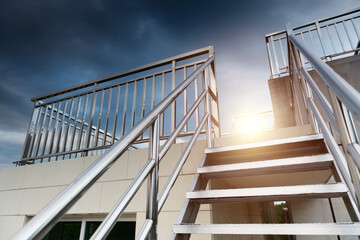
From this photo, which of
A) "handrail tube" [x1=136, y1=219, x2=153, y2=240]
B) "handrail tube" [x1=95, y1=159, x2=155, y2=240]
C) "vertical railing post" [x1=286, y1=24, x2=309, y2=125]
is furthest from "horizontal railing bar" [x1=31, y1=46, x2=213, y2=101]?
"handrail tube" [x1=136, y1=219, x2=153, y2=240]

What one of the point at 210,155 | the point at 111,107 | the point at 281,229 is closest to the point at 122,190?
the point at 210,155

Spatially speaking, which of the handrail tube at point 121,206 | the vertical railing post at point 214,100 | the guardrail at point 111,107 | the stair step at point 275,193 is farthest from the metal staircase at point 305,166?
the guardrail at point 111,107

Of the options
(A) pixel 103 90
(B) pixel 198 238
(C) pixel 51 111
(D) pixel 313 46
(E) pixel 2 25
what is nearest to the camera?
(B) pixel 198 238

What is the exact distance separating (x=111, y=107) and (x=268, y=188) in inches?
79.1

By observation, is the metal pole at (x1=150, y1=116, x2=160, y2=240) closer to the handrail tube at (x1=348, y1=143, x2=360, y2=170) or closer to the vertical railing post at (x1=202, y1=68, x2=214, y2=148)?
the handrail tube at (x1=348, y1=143, x2=360, y2=170)

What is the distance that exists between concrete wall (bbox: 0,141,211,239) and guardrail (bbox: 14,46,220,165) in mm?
186

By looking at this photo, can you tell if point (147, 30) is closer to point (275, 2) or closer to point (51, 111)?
point (275, 2)

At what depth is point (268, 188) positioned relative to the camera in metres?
1.07

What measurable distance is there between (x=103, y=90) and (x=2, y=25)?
5.58 m

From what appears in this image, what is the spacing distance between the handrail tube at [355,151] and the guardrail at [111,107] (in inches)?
50.1

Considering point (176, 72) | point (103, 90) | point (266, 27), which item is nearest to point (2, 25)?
point (103, 90)

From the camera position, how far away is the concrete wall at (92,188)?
5.63 ft

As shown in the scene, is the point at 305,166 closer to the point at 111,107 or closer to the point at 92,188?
the point at 92,188

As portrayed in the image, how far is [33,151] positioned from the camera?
2803 mm
